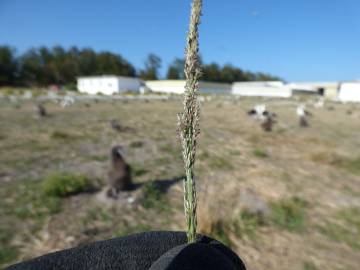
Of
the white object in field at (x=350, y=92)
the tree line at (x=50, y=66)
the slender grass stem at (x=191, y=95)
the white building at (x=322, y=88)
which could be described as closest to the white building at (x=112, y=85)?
the tree line at (x=50, y=66)

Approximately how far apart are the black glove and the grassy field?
120 inches

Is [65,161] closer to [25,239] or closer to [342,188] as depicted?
[25,239]

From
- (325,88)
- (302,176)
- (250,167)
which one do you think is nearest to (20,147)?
(250,167)

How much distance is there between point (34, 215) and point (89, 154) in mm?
3794

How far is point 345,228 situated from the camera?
202 inches

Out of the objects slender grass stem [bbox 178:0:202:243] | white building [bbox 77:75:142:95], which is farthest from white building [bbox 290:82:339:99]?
slender grass stem [bbox 178:0:202:243]

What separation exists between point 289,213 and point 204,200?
1.44 meters

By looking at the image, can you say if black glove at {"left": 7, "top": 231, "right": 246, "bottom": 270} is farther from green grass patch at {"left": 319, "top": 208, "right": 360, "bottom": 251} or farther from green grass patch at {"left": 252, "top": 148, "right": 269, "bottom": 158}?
green grass patch at {"left": 252, "top": 148, "right": 269, "bottom": 158}

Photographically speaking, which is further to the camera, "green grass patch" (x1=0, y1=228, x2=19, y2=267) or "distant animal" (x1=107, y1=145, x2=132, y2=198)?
"distant animal" (x1=107, y1=145, x2=132, y2=198)

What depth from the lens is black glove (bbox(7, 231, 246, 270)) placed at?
1070 mm

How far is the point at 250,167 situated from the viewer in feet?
26.1

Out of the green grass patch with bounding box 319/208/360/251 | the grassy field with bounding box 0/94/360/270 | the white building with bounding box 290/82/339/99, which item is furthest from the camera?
the white building with bounding box 290/82/339/99

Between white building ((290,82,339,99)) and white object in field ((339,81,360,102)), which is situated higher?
white object in field ((339,81,360,102))

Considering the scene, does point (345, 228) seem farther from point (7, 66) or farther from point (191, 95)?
point (7, 66)
